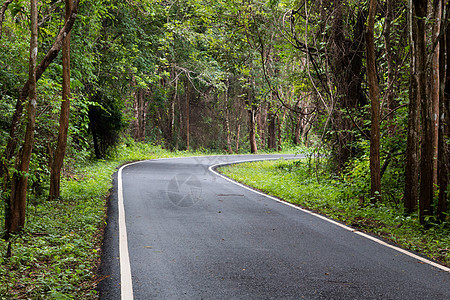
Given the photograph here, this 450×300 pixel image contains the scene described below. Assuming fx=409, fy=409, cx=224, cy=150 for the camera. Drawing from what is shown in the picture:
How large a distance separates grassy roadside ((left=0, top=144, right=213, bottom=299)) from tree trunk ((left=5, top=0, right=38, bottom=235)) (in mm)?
299

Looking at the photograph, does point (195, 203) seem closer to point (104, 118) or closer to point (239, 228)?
point (239, 228)

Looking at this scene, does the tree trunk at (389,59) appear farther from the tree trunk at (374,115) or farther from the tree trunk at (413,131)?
the tree trunk at (413,131)

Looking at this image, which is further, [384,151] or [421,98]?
[384,151]

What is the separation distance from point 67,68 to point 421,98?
8.81m

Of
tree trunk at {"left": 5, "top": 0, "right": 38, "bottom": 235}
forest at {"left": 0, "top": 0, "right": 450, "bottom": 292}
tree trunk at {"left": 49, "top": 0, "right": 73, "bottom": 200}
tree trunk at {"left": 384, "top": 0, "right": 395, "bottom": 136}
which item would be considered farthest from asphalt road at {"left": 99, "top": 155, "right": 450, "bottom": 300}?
tree trunk at {"left": 384, "top": 0, "right": 395, "bottom": 136}

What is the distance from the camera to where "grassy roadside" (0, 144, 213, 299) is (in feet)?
15.7

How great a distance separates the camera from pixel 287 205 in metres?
11.6

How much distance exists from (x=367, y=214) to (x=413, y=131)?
2254mm

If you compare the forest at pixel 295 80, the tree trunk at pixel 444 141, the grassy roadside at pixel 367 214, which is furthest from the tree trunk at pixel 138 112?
the tree trunk at pixel 444 141

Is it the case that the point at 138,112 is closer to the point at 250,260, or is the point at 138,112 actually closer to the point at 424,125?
the point at 424,125

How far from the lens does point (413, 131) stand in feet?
30.1

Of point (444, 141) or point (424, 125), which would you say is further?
point (444, 141)

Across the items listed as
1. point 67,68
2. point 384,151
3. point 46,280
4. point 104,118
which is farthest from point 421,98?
point 104,118

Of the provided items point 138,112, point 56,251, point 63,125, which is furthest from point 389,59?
point 138,112
